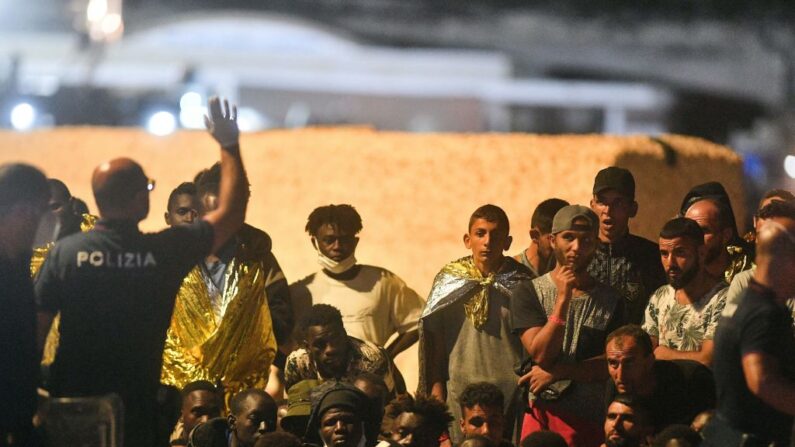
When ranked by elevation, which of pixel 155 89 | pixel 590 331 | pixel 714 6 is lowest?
pixel 590 331

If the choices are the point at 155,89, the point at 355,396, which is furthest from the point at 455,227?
the point at 355,396

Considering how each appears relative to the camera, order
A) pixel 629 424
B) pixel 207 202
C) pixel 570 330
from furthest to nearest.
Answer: pixel 207 202, pixel 570 330, pixel 629 424

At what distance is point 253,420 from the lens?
7848 mm

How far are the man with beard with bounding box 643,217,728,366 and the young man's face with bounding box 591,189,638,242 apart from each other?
22.6 inches

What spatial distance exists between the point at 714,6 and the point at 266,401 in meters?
19.7

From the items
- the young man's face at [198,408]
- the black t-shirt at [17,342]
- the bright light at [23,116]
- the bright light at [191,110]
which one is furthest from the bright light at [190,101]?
the black t-shirt at [17,342]

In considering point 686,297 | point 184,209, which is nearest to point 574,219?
point 686,297

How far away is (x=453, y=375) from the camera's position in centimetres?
857

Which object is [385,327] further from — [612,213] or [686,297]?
[686,297]

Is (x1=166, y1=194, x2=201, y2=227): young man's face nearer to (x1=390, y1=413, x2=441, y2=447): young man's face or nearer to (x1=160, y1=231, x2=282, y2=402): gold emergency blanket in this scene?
(x1=160, y1=231, x2=282, y2=402): gold emergency blanket

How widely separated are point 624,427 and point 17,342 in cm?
256

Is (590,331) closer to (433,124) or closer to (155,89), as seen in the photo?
(155,89)

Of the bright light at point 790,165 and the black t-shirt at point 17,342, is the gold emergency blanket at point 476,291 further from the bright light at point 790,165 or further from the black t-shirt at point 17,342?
the bright light at point 790,165

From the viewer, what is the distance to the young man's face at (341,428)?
742 cm
